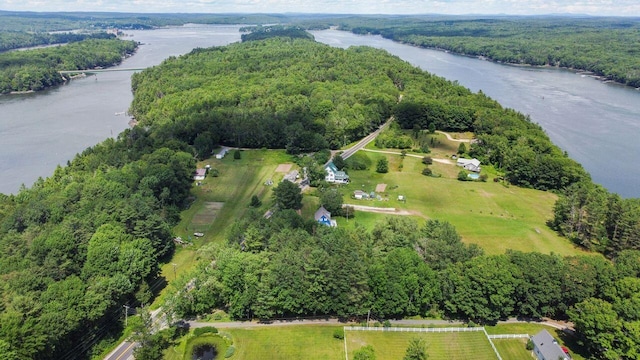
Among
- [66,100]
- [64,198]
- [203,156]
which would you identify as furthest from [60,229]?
[66,100]

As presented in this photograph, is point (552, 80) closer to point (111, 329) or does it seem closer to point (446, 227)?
point (446, 227)

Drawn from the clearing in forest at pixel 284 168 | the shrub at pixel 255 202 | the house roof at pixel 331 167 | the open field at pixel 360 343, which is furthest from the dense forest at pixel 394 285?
the clearing in forest at pixel 284 168

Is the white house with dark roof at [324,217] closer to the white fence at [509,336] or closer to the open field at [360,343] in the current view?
the open field at [360,343]

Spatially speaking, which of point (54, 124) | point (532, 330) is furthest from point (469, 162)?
point (54, 124)

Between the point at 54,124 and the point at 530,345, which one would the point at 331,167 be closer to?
the point at 530,345

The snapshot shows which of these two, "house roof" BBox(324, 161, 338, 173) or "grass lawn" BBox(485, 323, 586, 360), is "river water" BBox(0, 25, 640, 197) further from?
"house roof" BBox(324, 161, 338, 173)

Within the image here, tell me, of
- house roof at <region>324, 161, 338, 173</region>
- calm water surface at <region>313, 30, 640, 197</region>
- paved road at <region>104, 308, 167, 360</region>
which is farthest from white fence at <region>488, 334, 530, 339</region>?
calm water surface at <region>313, 30, 640, 197</region>
